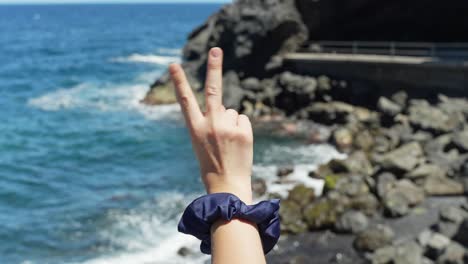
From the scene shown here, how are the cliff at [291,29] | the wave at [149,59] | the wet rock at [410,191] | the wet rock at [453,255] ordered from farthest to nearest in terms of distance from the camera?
the wave at [149,59]
the cliff at [291,29]
the wet rock at [410,191]
the wet rock at [453,255]

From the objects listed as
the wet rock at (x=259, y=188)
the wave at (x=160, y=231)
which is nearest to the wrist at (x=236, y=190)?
the wave at (x=160, y=231)

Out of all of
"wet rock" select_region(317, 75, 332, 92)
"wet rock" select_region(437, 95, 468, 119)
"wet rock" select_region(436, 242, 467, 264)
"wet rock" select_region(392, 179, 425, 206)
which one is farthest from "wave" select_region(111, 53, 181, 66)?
"wet rock" select_region(436, 242, 467, 264)

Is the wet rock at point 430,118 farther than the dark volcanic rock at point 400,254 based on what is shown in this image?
Yes

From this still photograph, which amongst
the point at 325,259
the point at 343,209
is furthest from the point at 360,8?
the point at 325,259

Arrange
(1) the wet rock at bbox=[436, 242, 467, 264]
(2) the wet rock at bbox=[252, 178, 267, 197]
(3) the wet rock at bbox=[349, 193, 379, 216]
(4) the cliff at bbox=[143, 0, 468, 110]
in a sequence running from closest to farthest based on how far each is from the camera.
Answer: (1) the wet rock at bbox=[436, 242, 467, 264] → (3) the wet rock at bbox=[349, 193, 379, 216] → (2) the wet rock at bbox=[252, 178, 267, 197] → (4) the cliff at bbox=[143, 0, 468, 110]

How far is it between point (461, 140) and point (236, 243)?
17.8 metres

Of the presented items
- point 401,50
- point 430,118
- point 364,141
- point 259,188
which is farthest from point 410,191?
point 401,50

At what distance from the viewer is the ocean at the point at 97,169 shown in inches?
591

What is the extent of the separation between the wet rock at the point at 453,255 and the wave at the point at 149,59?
44.2m

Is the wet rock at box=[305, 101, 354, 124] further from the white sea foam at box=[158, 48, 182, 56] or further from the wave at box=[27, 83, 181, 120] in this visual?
the white sea foam at box=[158, 48, 182, 56]

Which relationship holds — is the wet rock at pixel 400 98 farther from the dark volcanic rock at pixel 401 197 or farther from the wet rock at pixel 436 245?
the wet rock at pixel 436 245

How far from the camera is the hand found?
2094 millimetres

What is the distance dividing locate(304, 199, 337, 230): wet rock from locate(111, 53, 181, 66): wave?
132 feet

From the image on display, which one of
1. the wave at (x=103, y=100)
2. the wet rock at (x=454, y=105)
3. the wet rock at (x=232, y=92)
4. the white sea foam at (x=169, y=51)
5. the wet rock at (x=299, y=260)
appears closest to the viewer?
the wet rock at (x=299, y=260)
